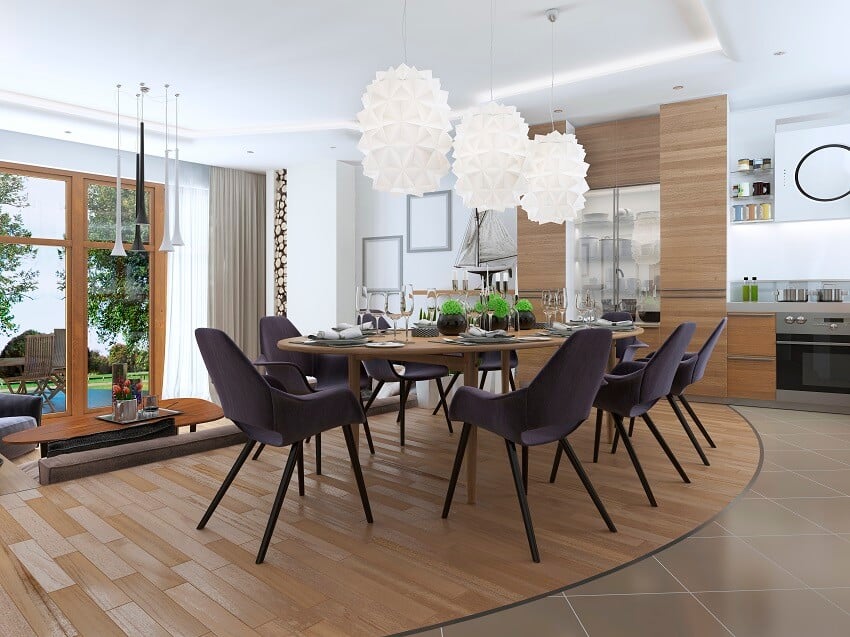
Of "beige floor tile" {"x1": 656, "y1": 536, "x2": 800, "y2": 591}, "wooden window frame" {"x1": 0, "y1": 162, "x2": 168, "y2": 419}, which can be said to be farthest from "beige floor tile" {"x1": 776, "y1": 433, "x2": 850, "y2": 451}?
"wooden window frame" {"x1": 0, "y1": 162, "x2": 168, "y2": 419}

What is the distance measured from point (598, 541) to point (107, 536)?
1.83m

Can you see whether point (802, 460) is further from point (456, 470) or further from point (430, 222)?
point (430, 222)

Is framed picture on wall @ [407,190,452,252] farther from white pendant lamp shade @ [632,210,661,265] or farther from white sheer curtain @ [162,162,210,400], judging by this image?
white sheer curtain @ [162,162,210,400]

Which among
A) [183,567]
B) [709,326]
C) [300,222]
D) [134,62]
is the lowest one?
[183,567]

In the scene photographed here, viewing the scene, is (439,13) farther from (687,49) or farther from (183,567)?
(183,567)

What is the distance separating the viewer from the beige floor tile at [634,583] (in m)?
1.91

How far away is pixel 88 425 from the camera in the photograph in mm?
4133

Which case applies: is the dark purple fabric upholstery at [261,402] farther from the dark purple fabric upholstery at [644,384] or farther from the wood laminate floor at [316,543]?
the dark purple fabric upholstery at [644,384]

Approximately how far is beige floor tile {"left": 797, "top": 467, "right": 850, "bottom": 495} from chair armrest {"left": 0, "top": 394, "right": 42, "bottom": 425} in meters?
5.12

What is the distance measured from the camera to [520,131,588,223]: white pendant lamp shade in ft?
12.8

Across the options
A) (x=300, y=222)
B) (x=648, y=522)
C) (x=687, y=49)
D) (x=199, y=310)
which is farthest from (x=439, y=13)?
(x=199, y=310)

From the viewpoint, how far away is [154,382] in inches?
281

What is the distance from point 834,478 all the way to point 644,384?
131cm

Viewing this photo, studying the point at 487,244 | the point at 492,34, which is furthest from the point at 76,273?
the point at 492,34
